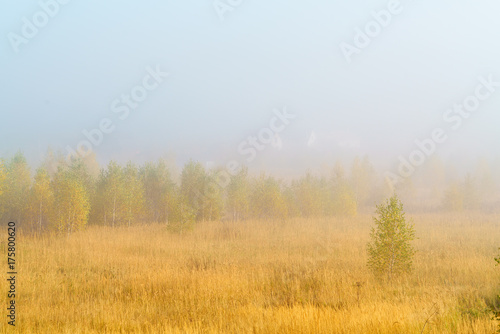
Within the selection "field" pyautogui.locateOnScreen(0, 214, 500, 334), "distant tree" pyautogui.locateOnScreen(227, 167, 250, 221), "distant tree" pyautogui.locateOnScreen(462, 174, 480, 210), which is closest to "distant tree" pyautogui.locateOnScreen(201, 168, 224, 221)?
"distant tree" pyautogui.locateOnScreen(227, 167, 250, 221)

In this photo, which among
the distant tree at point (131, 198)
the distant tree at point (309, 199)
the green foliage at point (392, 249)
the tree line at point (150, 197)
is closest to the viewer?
the green foliage at point (392, 249)

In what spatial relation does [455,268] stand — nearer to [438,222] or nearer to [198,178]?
[438,222]

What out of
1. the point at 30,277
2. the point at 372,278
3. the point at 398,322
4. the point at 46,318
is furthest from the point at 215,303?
the point at 30,277

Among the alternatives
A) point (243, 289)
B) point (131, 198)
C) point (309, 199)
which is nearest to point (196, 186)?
point (131, 198)

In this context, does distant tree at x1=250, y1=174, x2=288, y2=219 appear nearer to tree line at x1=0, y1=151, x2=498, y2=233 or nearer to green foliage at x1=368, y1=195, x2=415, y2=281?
tree line at x1=0, y1=151, x2=498, y2=233

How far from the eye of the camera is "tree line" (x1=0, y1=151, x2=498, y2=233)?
2630cm

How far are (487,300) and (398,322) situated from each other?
206 inches

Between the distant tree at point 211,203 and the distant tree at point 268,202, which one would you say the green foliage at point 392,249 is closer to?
the distant tree at point 268,202

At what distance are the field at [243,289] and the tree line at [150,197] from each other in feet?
15.2

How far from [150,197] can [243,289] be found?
3419cm

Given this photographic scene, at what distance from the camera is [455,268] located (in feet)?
45.6

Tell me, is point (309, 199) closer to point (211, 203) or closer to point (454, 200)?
point (211, 203)

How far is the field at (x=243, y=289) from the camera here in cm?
748

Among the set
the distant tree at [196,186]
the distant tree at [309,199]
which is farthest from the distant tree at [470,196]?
the distant tree at [196,186]
